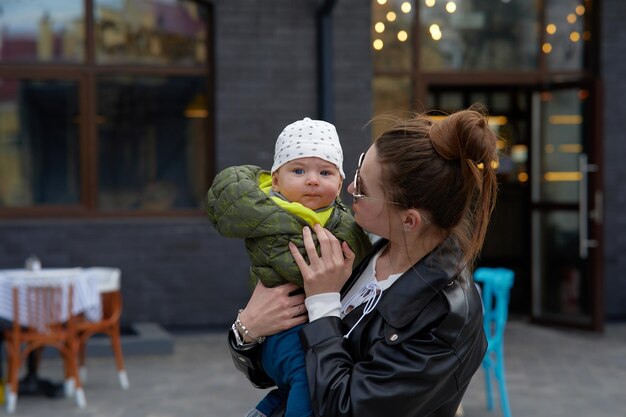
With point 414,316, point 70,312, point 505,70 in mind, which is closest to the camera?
point 414,316

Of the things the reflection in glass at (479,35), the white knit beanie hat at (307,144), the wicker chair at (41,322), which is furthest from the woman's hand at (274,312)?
the reflection in glass at (479,35)

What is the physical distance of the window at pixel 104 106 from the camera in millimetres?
9836

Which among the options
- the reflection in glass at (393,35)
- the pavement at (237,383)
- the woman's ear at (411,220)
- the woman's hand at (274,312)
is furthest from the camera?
the reflection in glass at (393,35)

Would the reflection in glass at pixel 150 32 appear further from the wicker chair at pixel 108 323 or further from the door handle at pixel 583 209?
the door handle at pixel 583 209

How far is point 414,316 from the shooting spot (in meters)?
2.02

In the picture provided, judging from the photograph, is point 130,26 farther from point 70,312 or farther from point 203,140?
point 70,312

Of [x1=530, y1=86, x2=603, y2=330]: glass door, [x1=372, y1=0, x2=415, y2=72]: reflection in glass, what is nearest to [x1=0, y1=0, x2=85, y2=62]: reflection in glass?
[x1=372, y1=0, x2=415, y2=72]: reflection in glass

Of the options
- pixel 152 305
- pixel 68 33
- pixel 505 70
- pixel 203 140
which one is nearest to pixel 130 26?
pixel 68 33

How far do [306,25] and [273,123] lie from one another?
39.5 inches

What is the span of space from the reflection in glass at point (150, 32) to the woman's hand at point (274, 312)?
8082mm

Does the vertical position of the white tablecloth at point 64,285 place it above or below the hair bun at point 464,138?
below

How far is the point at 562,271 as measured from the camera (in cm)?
1020

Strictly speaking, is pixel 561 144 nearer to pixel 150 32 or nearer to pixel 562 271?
pixel 562 271

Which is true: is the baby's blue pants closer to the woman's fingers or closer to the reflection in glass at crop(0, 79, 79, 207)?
the woman's fingers
